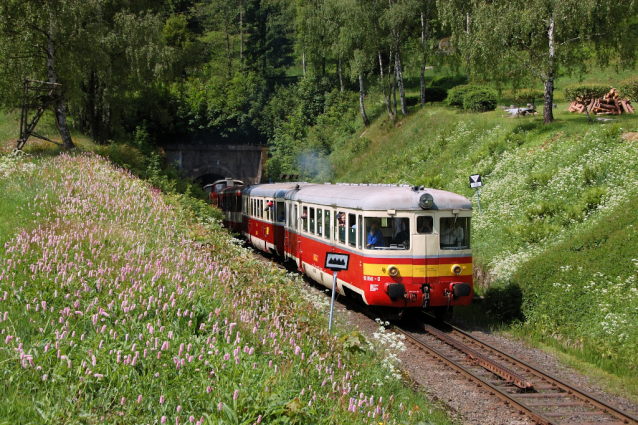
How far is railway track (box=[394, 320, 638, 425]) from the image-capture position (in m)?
8.23

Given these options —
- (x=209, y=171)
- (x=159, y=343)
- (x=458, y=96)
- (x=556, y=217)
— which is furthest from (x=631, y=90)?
(x=209, y=171)

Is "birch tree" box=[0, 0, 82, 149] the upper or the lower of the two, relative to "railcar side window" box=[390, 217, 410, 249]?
upper

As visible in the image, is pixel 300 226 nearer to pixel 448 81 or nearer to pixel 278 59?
pixel 448 81

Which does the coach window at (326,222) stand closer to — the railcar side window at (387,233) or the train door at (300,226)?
the train door at (300,226)

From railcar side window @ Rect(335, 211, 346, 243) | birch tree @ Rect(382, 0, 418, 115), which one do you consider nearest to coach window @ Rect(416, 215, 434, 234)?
railcar side window @ Rect(335, 211, 346, 243)

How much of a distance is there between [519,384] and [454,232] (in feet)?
14.1

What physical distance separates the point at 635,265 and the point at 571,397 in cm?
439

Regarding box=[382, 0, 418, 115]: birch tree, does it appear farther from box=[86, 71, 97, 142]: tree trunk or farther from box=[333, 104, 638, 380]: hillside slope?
box=[86, 71, 97, 142]: tree trunk

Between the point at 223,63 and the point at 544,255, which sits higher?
the point at 223,63

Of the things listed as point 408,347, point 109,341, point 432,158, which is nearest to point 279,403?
point 109,341

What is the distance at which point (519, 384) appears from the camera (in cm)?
930

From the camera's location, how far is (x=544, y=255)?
14375 mm

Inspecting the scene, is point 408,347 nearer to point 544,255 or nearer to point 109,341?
point 544,255

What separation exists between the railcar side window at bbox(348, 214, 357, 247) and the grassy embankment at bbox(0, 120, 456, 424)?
9.65 ft
